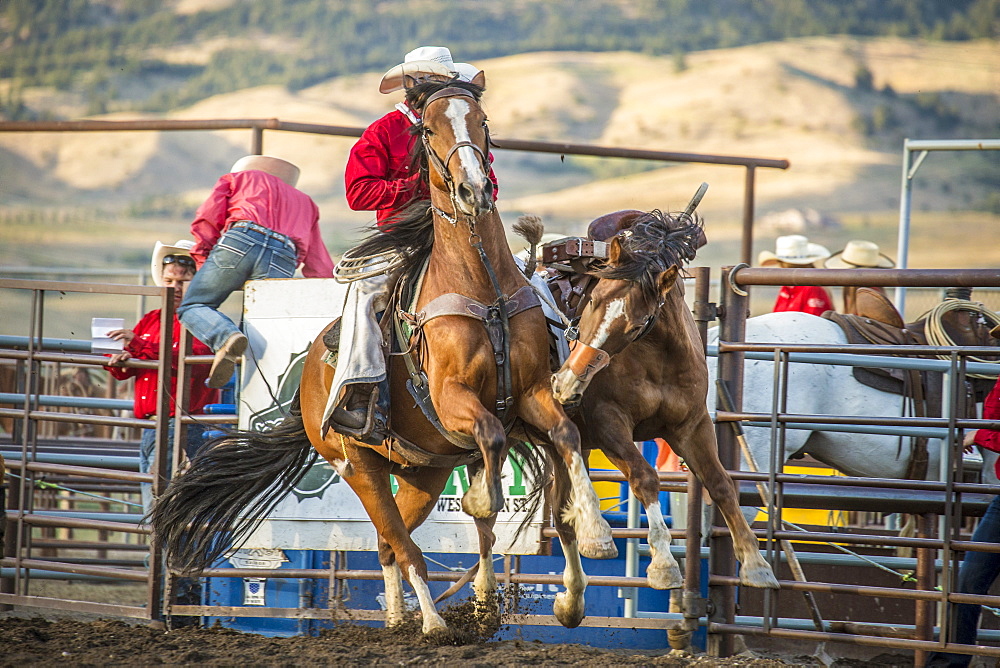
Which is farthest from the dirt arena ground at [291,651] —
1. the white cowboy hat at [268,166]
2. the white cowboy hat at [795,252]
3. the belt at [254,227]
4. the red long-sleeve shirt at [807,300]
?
the white cowboy hat at [795,252]

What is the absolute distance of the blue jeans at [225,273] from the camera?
19.9ft

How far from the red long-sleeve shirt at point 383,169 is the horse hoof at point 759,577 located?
2.35 meters

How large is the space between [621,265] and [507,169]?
3128 cm

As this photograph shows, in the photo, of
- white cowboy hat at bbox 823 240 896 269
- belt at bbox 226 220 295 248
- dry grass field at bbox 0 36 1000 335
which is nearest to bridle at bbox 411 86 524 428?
belt at bbox 226 220 295 248

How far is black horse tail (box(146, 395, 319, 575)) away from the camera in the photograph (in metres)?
5.70

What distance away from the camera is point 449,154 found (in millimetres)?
4215

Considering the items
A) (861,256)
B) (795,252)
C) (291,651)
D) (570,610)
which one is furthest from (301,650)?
(861,256)

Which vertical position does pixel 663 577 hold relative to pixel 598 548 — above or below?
below

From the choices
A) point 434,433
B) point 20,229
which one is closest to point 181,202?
point 20,229

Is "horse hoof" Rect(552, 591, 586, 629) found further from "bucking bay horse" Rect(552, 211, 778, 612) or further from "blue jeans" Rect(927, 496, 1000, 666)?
"blue jeans" Rect(927, 496, 1000, 666)

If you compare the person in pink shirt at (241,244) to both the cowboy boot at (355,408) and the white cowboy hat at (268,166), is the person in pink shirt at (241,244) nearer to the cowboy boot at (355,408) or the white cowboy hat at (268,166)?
the white cowboy hat at (268,166)

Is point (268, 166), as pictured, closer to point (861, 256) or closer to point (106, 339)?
point (106, 339)

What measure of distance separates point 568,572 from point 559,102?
34.4 m

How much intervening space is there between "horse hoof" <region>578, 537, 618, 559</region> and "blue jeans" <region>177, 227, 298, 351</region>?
9.35ft
